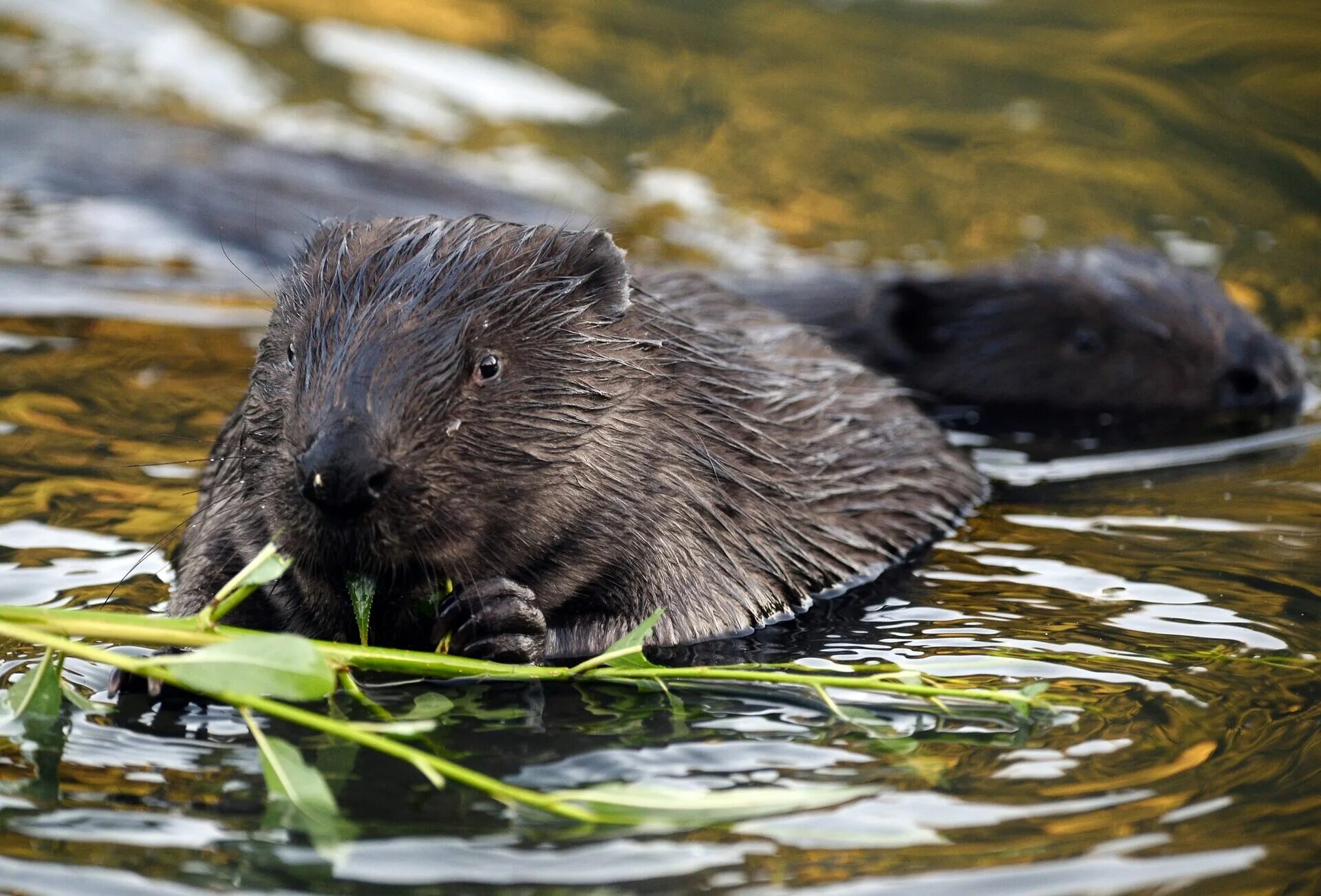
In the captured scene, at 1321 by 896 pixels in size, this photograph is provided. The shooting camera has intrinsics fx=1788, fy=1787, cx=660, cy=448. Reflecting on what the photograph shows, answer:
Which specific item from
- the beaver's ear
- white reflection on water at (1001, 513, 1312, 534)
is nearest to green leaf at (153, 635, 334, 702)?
the beaver's ear

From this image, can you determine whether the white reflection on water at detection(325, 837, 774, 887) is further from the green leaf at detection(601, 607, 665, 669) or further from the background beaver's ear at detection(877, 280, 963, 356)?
the background beaver's ear at detection(877, 280, 963, 356)

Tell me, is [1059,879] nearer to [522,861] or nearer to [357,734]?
[522,861]

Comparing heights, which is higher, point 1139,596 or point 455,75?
point 455,75

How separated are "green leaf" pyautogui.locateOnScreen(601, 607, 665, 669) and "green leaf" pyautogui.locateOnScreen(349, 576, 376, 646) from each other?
442mm

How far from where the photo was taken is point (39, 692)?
3090 mm

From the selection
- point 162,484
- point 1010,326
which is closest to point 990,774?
point 162,484

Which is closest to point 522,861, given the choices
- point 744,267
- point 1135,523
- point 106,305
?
point 1135,523

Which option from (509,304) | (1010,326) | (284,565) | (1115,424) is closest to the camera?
(284,565)

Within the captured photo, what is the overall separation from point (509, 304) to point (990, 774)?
1.34 meters

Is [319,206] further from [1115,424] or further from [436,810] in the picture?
[436,810]

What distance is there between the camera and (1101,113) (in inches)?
385

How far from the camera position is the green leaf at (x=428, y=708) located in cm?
323

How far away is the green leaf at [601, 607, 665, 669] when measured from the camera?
3252 millimetres

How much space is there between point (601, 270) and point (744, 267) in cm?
442
